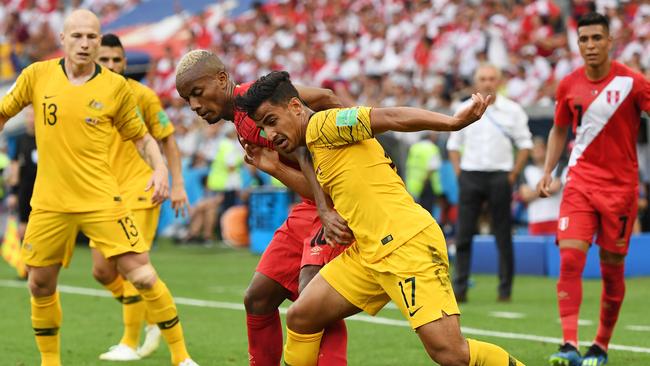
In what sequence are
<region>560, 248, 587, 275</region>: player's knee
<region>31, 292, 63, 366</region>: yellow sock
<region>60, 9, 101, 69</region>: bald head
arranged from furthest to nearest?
<region>560, 248, 587, 275</region>: player's knee < <region>31, 292, 63, 366</region>: yellow sock < <region>60, 9, 101, 69</region>: bald head

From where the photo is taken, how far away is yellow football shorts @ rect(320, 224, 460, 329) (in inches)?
226

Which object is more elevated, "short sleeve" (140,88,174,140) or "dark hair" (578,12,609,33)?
"dark hair" (578,12,609,33)

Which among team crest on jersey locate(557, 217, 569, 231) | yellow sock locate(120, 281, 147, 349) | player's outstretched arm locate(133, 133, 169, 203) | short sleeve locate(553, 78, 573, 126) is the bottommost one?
yellow sock locate(120, 281, 147, 349)

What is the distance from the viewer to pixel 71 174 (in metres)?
7.68

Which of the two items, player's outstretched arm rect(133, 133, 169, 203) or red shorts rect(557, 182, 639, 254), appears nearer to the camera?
player's outstretched arm rect(133, 133, 169, 203)

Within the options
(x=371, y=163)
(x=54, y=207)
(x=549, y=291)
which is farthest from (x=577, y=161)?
(x=549, y=291)

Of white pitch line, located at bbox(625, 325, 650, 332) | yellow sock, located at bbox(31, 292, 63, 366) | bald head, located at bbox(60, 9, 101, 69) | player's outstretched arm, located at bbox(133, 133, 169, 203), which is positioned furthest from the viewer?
white pitch line, located at bbox(625, 325, 650, 332)

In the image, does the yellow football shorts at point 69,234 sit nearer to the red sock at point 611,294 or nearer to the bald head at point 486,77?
the red sock at point 611,294

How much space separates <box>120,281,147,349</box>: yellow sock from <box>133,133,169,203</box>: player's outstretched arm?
1.23 metres

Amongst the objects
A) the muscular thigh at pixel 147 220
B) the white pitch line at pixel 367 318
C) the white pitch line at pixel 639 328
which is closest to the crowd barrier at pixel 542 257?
the white pitch line at pixel 639 328

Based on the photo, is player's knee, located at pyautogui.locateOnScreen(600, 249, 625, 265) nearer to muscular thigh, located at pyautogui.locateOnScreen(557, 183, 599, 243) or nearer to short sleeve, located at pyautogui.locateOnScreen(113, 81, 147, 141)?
muscular thigh, located at pyautogui.locateOnScreen(557, 183, 599, 243)

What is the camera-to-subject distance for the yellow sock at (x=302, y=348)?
6195 mm

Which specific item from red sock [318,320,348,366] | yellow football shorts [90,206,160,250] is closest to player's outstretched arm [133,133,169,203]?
yellow football shorts [90,206,160,250]

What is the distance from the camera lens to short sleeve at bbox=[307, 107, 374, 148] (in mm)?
5668
